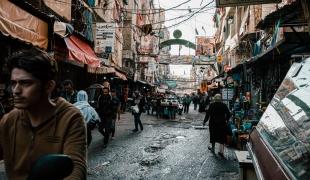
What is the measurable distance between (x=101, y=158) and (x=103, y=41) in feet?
35.6

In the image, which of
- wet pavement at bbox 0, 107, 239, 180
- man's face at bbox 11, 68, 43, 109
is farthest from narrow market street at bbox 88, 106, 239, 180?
man's face at bbox 11, 68, 43, 109

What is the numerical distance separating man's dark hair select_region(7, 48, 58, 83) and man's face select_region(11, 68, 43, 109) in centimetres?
3

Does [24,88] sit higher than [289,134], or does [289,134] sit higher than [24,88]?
[24,88]

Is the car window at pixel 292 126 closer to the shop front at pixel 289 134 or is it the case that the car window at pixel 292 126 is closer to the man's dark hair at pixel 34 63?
the shop front at pixel 289 134

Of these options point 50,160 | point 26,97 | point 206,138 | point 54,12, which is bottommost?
point 206,138

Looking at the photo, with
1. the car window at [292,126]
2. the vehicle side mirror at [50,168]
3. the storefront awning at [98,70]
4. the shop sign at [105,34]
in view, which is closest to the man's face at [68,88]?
the car window at [292,126]

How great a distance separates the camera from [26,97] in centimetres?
210

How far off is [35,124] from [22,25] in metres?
8.62

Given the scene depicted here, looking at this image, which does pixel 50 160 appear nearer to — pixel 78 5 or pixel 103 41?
pixel 103 41

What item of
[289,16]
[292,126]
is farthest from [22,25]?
[292,126]

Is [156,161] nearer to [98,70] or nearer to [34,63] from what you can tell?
[34,63]

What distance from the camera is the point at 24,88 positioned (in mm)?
2092

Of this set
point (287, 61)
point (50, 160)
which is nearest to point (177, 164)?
point (287, 61)

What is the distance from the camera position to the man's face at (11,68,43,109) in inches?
82.2
